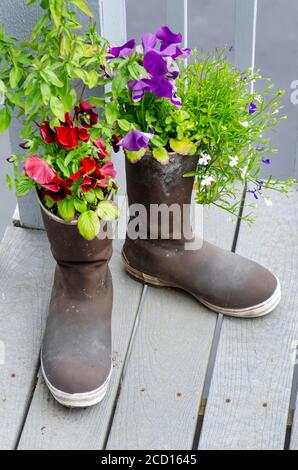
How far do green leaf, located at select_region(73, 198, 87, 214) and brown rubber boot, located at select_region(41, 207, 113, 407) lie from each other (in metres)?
0.04

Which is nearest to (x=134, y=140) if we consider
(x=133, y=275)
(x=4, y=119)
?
(x=4, y=119)

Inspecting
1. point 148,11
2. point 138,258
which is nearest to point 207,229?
point 138,258

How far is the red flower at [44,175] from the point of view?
5.27ft

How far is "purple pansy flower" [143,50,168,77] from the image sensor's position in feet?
5.33

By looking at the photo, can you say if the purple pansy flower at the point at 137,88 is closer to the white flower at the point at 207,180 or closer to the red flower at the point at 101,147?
the red flower at the point at 101,147

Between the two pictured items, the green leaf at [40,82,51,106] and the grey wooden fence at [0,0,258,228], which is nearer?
the green leaf at [40,82,51,106]

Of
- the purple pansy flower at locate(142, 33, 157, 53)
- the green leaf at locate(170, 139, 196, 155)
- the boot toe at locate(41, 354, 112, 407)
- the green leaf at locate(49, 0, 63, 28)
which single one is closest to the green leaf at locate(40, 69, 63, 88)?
the green leaf at locate(49, 0, 63, 28)

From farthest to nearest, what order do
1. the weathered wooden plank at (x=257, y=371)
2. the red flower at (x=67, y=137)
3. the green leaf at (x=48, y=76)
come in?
the weathered wooden plank at (x=257, y=371)
the red flower at (x=67, y=137)
the green leaf at (x=48, y=76)

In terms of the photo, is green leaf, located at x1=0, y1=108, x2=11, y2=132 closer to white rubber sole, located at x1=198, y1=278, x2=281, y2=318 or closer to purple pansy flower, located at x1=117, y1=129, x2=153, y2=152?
purple pansy flower, located at x1=117, y1=129, x2=153, y2=152

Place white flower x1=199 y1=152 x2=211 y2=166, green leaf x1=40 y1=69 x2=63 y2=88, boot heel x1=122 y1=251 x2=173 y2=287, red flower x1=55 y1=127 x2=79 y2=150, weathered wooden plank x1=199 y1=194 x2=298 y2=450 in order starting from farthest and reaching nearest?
boot heel x1=122 y1=251 x2=173 y2=287
white flower x1=199 y1=152 x2=211 y2=166
weathered wooden plank x1=199 y1=194 x2=298 y2=450
red flower x1=55 y1=127 x2=79 y2=150
green leaf x1=40 y1=69 x2=63 y2=88

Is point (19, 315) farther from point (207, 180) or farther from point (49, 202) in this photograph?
point (207, 180)

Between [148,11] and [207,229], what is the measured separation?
185 centimetres

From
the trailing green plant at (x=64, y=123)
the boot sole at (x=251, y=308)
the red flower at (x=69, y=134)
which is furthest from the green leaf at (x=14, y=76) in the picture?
the boot sole at (x=251, y=308)

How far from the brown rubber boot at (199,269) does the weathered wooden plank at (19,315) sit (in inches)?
8.7
